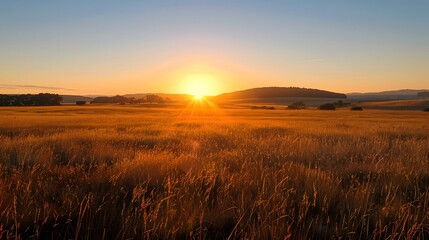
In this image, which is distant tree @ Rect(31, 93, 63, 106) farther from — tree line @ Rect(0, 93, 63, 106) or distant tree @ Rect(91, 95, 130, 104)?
distant tree @ Rect(91, 95, 130, 104)

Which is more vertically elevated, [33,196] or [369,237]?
[33,196]

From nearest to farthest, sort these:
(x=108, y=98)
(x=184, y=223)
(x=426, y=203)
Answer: (x=184, y=223) < (x=426, y=203) < (x=108, y=98)

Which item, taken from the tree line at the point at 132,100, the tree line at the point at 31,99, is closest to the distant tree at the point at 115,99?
the tree line at the point at 132,100

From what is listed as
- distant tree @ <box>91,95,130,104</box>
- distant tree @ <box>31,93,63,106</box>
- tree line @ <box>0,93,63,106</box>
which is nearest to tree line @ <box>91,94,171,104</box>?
distant tree @ <box>91,95,130,104</box>

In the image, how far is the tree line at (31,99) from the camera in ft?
311

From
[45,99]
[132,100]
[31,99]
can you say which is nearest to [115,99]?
[132,100]

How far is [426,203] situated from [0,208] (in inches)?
210

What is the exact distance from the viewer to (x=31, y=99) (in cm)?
10262

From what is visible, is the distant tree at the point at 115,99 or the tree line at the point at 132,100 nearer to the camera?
the tree line at the point at 132,100

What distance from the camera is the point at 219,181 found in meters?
5.94

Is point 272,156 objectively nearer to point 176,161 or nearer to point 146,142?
point 176,161

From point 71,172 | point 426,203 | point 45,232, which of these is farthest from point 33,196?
point 426,203

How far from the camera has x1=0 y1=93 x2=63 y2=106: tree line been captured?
94938mm

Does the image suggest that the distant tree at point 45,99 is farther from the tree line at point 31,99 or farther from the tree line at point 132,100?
the tree line at point 132,100
